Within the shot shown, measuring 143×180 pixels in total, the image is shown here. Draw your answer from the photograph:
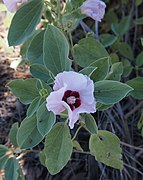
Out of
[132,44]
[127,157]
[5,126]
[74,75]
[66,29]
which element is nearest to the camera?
[74,75]

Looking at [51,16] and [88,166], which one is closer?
[51,16]

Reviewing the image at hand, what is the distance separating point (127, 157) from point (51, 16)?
0.70 m

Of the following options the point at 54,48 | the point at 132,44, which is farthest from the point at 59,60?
the point at 132,44

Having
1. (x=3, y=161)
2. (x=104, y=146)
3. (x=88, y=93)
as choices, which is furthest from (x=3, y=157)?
(x=88, y=93)

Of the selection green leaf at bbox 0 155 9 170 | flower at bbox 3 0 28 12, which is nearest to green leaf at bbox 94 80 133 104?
flower at bbox 3 0 28 12

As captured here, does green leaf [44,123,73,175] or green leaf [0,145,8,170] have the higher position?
green leaf [44,123,73,175]

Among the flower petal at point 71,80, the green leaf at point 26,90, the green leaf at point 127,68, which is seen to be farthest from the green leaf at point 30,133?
the green leaf at point 127,68

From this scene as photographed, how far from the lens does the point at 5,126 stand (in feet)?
7.07

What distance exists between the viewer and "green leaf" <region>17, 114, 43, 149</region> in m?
1.47

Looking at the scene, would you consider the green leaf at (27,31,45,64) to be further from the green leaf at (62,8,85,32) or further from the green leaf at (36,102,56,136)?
the green leaf at (36,102,56,136)

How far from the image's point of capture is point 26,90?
1.42 metres

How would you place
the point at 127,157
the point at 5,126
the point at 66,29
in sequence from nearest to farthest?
the point at 66,29
the point at 127,157
the point at 5,126

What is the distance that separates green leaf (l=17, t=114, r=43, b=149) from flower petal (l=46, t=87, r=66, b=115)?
0.25 metres

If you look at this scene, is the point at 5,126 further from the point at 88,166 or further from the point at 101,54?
the point at 101,54
